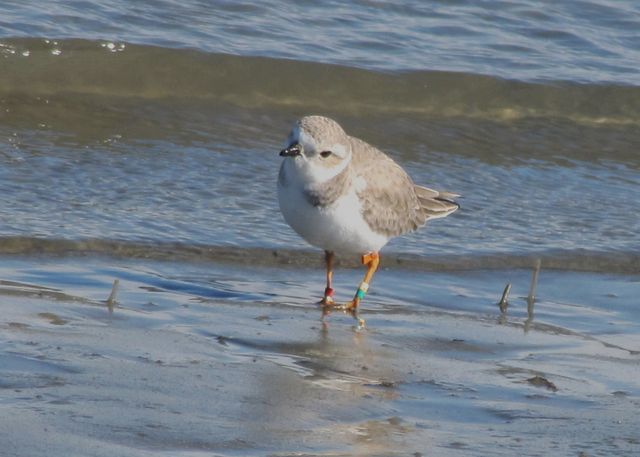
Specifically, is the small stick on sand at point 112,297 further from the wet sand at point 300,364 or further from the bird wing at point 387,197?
the bird wing at point 387,197

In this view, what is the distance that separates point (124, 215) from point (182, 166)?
1084 millimetres

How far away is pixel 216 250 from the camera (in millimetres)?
6004

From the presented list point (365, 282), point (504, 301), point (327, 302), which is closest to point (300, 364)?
point (327, 302)

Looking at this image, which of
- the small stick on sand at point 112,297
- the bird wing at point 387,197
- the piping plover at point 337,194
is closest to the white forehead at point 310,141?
the piping plover at point 337,194

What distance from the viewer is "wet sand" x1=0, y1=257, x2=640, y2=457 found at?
11.3 feet

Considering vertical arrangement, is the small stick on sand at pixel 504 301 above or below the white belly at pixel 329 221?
below

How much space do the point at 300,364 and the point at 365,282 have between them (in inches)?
49.9

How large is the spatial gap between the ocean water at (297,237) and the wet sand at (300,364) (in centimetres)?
1

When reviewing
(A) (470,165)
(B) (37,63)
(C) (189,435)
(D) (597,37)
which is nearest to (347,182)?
(C) (189,435)

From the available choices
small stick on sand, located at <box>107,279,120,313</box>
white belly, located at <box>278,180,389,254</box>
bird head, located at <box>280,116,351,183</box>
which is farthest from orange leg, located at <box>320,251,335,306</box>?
small stick on sand, located at <box>107,279,120,313</box>

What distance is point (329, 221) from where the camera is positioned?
5.21 meters

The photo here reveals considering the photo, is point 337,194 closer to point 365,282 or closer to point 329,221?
point 329,221

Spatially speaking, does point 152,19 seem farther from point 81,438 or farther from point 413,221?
point 81,438

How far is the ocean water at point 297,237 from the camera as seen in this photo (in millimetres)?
3662
